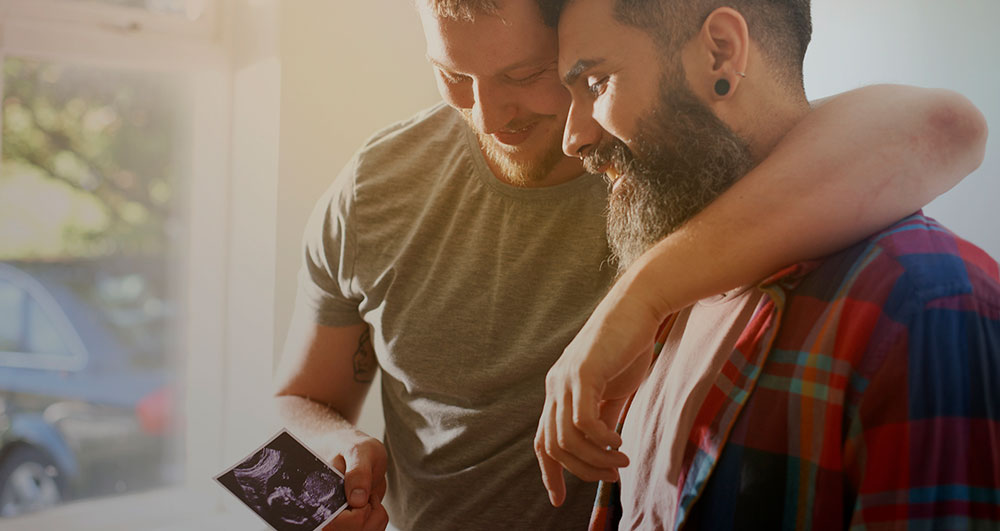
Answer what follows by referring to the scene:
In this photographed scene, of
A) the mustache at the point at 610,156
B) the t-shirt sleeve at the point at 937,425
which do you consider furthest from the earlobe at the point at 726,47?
the t-shirt sleeve at the point at 937,425

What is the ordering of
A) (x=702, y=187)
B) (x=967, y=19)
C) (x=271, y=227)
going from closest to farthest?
(x=702, y=187) → (x=967, y=19) → (x=271, y=227)

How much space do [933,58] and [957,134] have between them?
54cm

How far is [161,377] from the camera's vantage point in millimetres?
2785

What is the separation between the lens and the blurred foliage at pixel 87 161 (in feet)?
8.04

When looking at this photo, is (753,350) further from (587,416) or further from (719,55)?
(719,55)

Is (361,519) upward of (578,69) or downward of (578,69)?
downward

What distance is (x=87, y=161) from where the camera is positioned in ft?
8.48

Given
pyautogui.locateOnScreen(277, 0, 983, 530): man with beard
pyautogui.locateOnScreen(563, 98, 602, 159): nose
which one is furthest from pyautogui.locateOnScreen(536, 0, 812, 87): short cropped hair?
pyautogui.locateOnScreen(277, 0, 983, 530): man with beard

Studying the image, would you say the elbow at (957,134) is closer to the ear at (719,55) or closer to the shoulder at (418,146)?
the ear at (719,55)

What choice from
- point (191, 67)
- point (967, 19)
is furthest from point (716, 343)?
point (191, 67)

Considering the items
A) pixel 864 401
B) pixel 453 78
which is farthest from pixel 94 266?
pixel 864 401

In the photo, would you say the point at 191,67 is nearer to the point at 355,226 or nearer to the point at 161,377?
the point at 161,377

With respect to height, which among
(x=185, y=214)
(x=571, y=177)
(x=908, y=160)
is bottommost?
(x=185, y=214)

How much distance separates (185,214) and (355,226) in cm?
150
